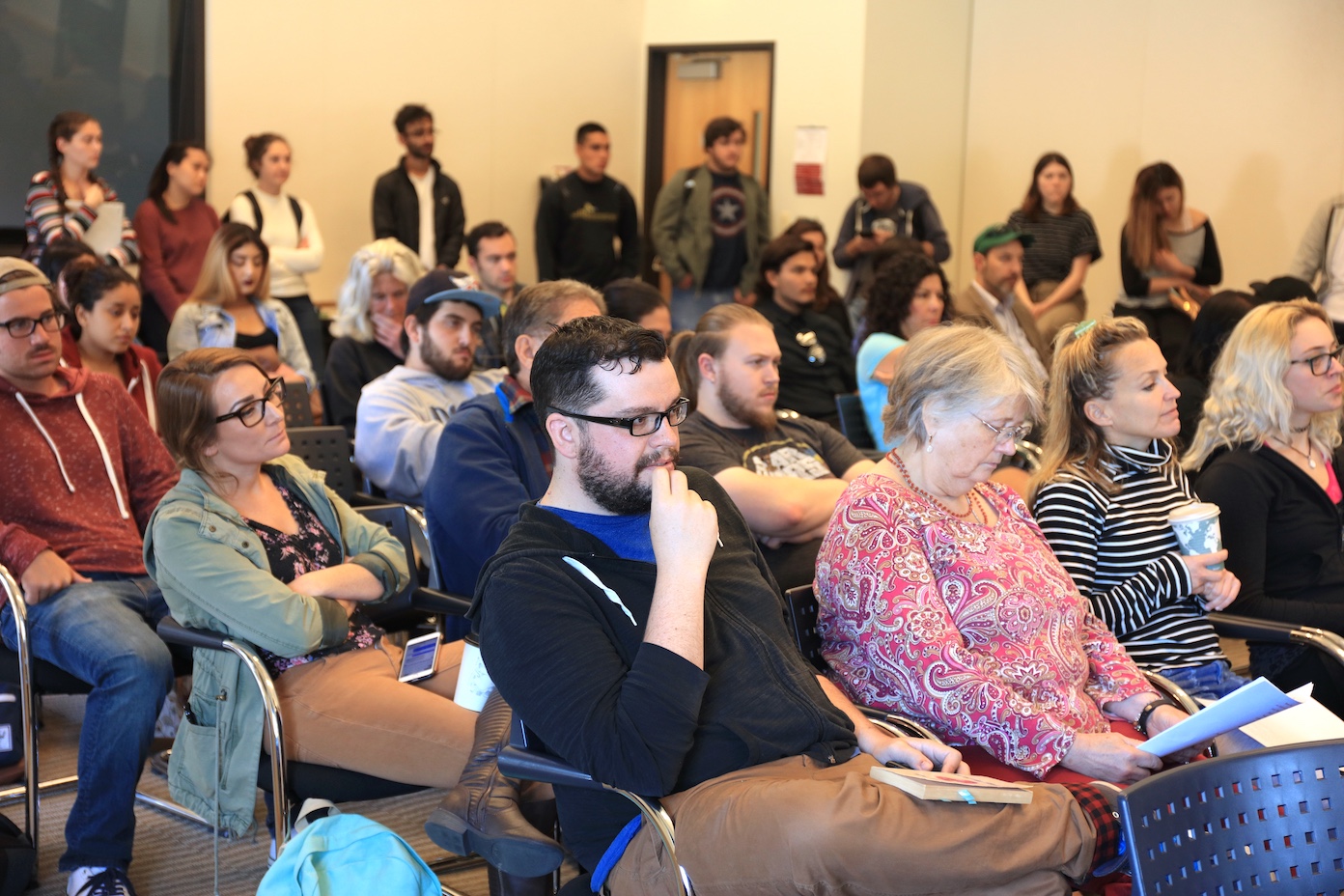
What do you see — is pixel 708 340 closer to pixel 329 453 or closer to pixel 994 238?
pixel 329 453

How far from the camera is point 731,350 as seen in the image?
10.6 feet

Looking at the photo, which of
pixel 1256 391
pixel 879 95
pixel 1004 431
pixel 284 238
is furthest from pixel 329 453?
pixel 879 95

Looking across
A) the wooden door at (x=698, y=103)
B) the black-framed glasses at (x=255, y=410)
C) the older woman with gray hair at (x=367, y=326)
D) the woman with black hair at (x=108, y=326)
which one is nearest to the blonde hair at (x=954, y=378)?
the black-framed glasses at (x=255, y=410)

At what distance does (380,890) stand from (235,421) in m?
1.10

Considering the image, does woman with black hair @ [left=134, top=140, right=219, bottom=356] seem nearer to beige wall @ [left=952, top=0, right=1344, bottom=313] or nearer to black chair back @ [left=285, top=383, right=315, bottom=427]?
black chair back @ [left=285, top=383, right=315, bottom=427]

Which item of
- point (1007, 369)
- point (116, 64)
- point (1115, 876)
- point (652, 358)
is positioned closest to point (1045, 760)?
point (1115, 876)

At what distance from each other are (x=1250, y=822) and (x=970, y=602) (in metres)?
0.72

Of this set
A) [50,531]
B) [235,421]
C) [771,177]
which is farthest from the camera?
[771,177]

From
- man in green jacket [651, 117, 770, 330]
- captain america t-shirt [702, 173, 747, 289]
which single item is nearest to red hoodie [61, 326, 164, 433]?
man in green jacket [651, 117, 770, 330]

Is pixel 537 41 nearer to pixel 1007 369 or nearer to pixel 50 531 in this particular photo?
pixel 50 531

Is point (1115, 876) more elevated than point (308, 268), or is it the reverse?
point (308, 268)

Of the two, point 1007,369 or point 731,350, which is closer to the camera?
point 1007,369

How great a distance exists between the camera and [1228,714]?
6.23 feet

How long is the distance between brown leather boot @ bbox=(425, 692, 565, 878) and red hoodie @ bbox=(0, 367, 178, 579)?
4.14ft
